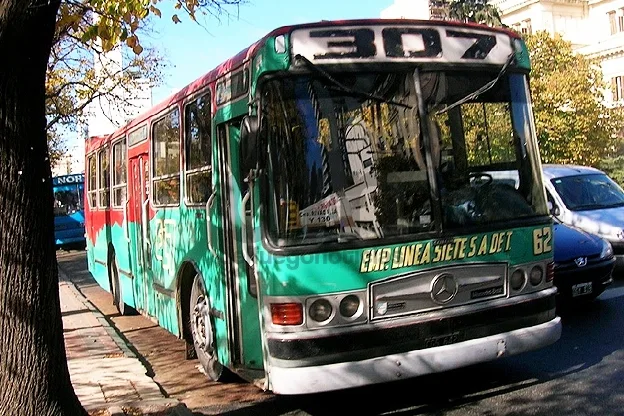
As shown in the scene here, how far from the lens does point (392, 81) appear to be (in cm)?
575

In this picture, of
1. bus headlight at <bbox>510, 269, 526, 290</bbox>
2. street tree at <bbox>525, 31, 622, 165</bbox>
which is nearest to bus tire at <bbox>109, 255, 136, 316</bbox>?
bus headlight at <bbox>510, 269, 526, 290</bbox>

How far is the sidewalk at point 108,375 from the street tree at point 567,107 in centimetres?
2581

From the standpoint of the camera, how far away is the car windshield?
1207cm

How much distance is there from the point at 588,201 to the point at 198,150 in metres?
7.32

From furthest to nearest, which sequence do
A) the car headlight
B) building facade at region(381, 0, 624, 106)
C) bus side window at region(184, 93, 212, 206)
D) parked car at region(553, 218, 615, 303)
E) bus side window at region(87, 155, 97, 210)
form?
1. building facade at region(381, 0, 624, 106)
2. bus side window at region(87, 155, 97, 210)
3. the car headlight
4. parked car at region(553, 218, 615, 303)
5. bus side window at region(184, 93, 212, 206)

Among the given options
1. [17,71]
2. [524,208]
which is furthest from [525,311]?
[17,71]

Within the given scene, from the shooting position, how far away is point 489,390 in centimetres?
662

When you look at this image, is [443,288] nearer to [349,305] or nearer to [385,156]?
[349,305]

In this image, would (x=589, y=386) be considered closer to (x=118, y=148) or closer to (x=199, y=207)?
(x=199, y=207)

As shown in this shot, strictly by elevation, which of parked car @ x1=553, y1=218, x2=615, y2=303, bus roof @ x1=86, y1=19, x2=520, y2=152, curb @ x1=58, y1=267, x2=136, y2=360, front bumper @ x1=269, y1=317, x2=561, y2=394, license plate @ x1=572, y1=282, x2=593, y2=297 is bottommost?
curb @ x1=58, y1=267, x2=136, y2=360

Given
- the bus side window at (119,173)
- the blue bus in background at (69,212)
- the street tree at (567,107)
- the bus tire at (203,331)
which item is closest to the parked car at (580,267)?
the bus tire at (203,331)

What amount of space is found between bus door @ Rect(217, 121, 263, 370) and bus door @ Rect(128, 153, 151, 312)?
10.6 ft

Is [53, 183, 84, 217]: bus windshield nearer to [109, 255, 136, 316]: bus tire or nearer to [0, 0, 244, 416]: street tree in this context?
[109, 255, 136, 316]: bus tire

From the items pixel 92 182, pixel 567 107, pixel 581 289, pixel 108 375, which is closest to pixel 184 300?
pixel 108 375
